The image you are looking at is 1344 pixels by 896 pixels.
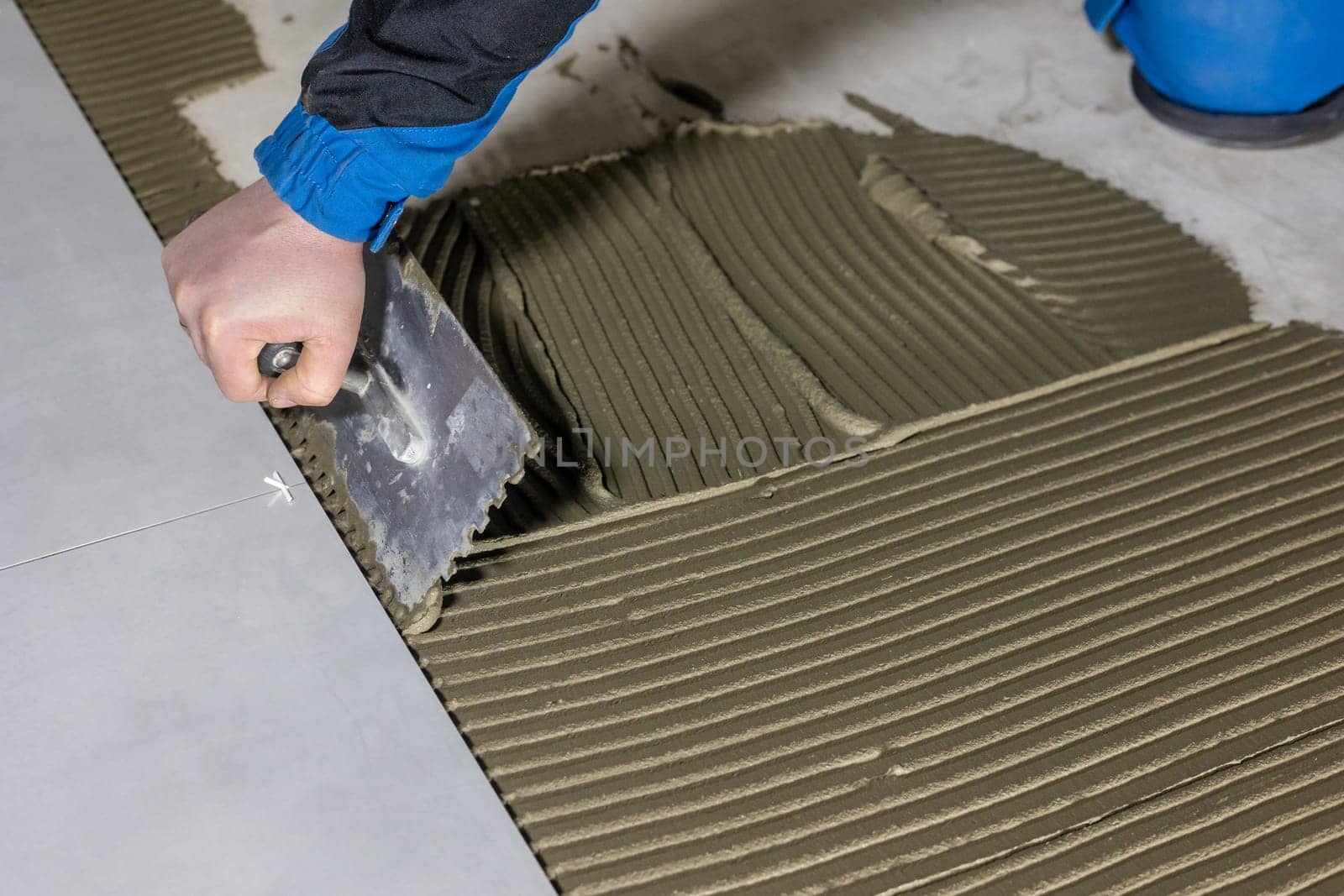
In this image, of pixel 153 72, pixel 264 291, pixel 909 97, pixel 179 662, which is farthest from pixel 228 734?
pixel 909 97

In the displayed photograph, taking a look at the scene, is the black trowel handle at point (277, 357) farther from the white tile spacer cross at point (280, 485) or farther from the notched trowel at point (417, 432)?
the white tile spacer cross at point (280, 485)

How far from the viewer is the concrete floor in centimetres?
218

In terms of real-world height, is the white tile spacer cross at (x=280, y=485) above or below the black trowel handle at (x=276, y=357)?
below

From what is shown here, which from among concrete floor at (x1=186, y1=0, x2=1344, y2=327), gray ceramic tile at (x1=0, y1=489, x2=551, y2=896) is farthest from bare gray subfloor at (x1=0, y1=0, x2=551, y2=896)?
concrete floor at (x1=186, y1=0, x2=1344, y2=327)

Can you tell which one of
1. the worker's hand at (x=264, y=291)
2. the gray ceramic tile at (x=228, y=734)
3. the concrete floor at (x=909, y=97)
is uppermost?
the worker's hand at (x=264, y=291)

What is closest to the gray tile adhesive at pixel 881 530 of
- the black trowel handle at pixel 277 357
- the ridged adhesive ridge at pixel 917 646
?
the ridged adhesive ridge at pixel 917 646

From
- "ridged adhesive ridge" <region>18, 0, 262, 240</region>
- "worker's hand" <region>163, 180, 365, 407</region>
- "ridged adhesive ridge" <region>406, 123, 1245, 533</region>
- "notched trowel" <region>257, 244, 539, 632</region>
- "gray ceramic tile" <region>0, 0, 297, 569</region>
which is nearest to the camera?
"worker's hand" <region>163, 180, 365, 407</region>

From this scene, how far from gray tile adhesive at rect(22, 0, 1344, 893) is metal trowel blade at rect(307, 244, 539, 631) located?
9 centimetres

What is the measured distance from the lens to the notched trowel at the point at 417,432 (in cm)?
138

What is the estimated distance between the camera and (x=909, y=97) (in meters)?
2.41

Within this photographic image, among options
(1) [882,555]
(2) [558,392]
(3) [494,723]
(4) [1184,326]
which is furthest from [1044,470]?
(3) [494,723]

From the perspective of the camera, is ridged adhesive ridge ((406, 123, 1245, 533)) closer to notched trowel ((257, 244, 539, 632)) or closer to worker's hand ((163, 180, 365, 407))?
notched trowel ((257, 244, 539, 632))

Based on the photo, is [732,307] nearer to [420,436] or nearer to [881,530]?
[881,530]

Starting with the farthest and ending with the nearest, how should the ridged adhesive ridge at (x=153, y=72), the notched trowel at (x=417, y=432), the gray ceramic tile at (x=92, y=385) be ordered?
the ridged adhesive ridge at (x=153, y=72) → the gray ceramic tile at (x=92, y=385) → the notched trowel at (x=417, y=432)
